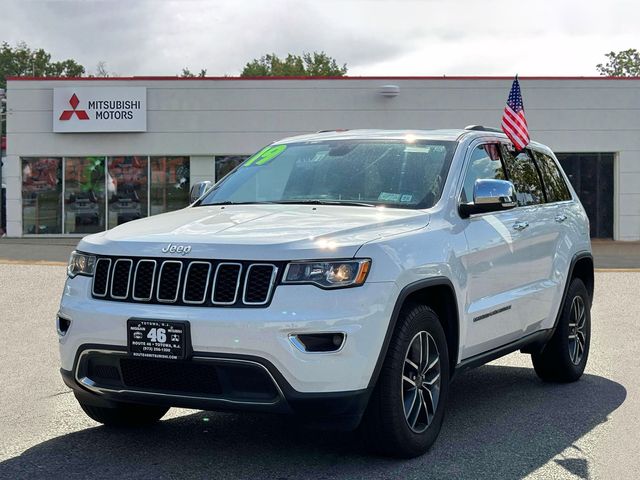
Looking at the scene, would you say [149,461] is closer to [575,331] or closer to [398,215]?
[398,215]

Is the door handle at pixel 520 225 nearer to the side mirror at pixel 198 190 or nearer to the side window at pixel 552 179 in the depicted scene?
the side window at pixel 552 179

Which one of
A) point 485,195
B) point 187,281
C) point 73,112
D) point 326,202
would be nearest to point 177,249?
point 187,281

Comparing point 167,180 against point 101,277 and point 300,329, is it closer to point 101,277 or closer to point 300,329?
point 101,277

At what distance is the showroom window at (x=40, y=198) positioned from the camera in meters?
28.6

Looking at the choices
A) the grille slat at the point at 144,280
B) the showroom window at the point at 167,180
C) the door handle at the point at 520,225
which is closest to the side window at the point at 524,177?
the door handle at the point at 520,225

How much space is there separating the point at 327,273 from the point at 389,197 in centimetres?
137

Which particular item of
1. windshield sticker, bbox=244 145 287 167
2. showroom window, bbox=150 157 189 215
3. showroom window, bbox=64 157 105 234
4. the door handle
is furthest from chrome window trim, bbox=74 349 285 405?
showroom window, bbox=64 157 105 234

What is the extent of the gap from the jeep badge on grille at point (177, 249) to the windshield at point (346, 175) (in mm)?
1300

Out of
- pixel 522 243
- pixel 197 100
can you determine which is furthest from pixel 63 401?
pixel 197 100

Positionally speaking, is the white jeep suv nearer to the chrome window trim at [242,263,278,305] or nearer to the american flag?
the chrome window trim at [242,263,278,305]

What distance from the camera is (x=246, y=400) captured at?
485cm

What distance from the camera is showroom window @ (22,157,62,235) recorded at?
28625 mm

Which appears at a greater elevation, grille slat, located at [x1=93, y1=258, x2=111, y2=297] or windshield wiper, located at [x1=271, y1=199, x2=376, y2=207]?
windshield wiper, located at [x1=271, y1=199, x2=376, y2=207]

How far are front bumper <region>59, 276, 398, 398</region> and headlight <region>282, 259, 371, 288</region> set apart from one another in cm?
4
